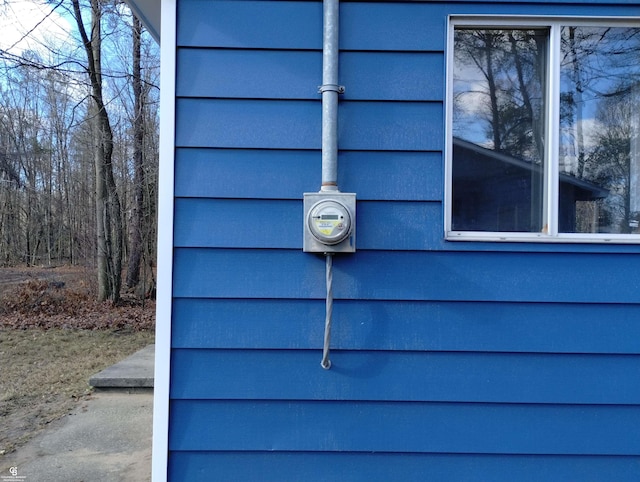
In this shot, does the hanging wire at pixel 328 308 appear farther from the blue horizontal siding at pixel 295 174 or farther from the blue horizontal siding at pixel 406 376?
the blue horizontal siding at pixel 295 174

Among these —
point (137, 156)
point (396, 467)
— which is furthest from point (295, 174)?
point (137, 156)

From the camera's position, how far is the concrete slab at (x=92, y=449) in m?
2.54

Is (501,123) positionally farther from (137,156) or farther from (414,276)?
(137,156)

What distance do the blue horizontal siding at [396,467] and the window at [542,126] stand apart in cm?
94

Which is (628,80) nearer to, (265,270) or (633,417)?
(633,417)

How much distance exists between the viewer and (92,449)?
112 inches

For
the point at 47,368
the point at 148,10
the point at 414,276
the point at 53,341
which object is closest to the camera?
the point at 414,276

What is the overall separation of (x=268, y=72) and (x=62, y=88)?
1019cm

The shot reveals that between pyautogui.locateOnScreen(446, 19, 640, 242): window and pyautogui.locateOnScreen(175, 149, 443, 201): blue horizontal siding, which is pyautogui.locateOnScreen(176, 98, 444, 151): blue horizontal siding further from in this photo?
pyautogui.locateOnScreen(446, 19, 640, 242): window

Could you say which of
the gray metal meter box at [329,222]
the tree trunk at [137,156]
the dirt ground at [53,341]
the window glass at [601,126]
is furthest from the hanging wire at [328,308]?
the tree trunk at [137,156]

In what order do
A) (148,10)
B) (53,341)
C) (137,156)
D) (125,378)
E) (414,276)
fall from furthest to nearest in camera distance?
(137,156)
(53,341)
(125,378)
(148,10)
(414,276)

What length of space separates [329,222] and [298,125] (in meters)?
0.44

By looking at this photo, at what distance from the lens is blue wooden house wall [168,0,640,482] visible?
189 centimetres

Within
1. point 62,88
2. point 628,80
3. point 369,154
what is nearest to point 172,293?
point 369,154
